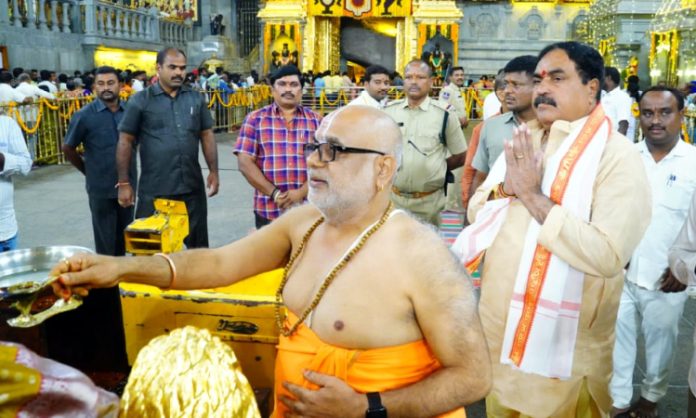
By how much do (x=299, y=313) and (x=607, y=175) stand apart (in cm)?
127

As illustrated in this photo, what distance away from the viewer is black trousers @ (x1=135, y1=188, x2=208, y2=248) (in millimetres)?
5160

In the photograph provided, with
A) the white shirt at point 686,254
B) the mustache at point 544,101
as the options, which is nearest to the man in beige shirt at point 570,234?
the mustache at point 544,101

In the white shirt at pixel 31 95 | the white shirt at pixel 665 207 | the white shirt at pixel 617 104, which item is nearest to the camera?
the white shirt at pixel 665 207

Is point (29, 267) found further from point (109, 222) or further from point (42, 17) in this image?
point (42, 17)

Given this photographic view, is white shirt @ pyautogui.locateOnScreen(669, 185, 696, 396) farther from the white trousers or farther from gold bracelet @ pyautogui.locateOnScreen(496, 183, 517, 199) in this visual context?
the white trousers

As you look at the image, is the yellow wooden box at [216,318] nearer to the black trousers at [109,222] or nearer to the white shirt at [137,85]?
the black trousers at [109,222]

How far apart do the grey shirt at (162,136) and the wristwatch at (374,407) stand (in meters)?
3.70

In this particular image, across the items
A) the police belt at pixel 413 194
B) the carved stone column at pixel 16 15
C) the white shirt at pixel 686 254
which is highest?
the carved stone column at pixel 16 15

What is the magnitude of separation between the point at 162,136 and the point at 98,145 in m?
0.82

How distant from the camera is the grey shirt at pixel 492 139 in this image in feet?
14.3

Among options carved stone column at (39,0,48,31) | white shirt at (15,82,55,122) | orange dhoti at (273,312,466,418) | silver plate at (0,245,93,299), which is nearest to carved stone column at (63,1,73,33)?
carved stone column at (39,0,48,31)

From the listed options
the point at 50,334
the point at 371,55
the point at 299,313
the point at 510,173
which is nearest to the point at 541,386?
the point at 510,173

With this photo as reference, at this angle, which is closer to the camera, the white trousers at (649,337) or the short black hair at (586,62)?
the short black hair at (586,62)

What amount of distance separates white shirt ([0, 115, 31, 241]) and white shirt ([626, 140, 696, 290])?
4.08 m
